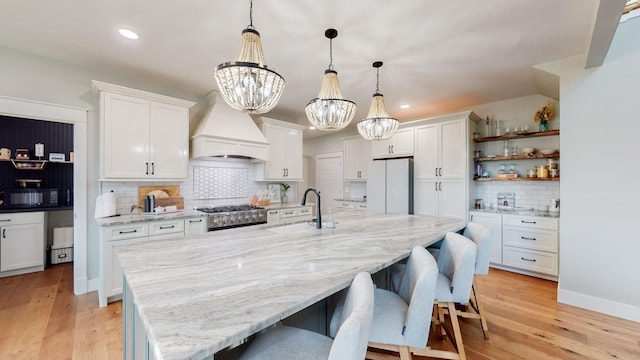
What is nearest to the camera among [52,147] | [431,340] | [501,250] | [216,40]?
[431,340]

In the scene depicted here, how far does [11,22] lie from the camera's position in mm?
2168

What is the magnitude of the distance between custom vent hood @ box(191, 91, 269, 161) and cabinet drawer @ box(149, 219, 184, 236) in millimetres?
936

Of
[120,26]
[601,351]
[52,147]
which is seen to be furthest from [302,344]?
[52,147]

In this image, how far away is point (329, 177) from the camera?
→ 21.5 ft

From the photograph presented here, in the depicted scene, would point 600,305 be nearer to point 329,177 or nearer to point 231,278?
point 231,278

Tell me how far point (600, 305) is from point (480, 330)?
1415 mm

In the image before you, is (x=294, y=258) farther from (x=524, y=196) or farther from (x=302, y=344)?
(x=524, y=196)

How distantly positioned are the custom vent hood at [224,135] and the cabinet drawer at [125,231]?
1.12 meters

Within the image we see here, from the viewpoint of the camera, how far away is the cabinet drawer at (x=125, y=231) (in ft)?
8.59

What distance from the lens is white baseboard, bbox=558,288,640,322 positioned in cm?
238

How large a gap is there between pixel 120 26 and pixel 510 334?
13.9ft

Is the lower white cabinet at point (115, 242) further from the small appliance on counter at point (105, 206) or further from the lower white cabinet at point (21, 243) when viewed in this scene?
Answer: the lower white cabinet at point (21, 243)

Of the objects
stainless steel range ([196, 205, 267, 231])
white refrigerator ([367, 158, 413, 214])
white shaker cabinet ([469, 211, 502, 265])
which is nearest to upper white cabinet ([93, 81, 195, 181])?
stainless steel range ([196, 205, 267, 231])

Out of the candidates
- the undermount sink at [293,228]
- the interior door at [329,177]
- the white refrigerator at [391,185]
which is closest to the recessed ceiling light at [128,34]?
the undermount sink at [293,228]
